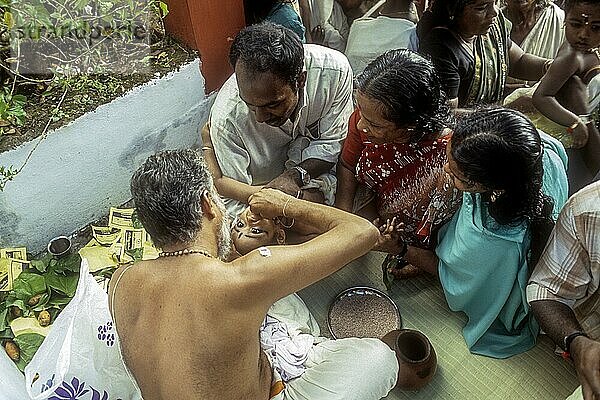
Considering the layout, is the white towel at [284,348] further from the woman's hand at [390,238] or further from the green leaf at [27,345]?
the green leaf at [27,345]

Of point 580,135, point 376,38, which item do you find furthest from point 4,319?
point 580,135

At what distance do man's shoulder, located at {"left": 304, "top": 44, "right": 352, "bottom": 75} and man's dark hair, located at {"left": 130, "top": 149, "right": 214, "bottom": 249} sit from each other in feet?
3.41

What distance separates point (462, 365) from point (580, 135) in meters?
1.16

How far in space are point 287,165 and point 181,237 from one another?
3.84 feet

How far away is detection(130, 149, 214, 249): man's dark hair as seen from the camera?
162 centimetres

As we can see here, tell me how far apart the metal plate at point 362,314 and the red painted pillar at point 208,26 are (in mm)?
1267

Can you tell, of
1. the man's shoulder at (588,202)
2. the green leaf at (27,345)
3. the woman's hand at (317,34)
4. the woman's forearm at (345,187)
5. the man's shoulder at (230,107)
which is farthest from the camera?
the woman's hand at (317,34)

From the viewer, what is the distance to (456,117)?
237cm

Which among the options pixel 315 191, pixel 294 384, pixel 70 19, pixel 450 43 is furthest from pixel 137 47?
pixel 294 384

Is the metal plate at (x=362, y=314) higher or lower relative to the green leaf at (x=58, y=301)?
lower

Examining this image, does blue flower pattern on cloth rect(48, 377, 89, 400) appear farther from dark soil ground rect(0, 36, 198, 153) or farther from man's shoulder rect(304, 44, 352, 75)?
man's shoulder rect(304, 44, 352, 75)

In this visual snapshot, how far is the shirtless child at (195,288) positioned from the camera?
1539mm

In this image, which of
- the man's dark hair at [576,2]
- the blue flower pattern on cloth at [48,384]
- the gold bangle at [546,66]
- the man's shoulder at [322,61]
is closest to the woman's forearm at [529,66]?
the gold bangle at [546,66]

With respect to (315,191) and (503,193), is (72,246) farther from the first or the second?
(503,193)
